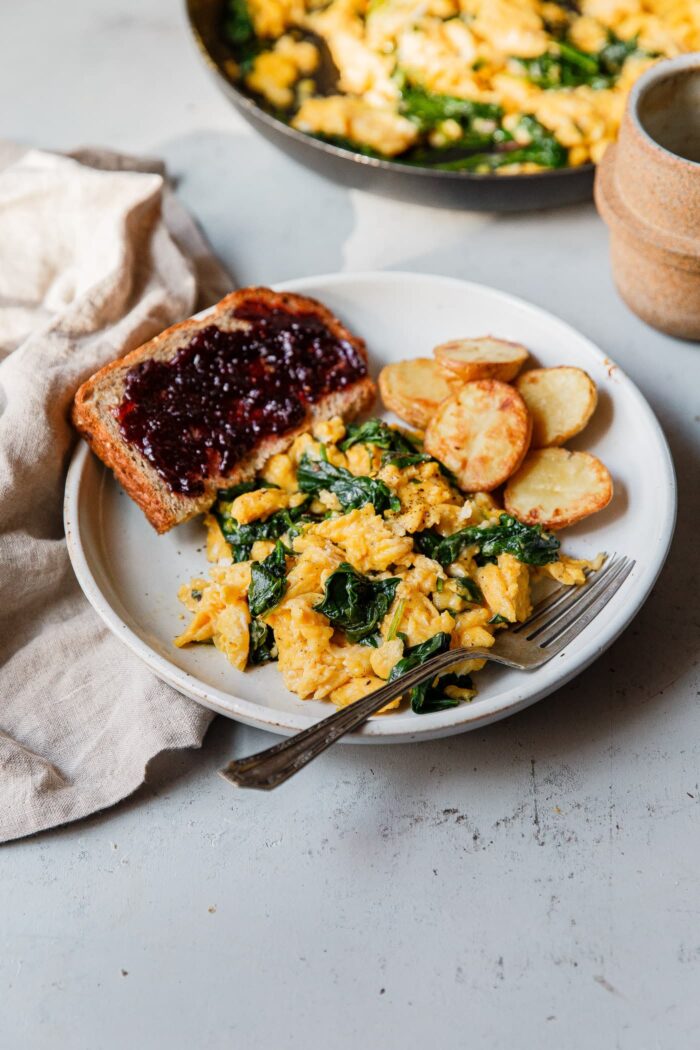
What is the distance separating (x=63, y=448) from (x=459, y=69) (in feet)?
8.47

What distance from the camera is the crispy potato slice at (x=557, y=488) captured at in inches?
121

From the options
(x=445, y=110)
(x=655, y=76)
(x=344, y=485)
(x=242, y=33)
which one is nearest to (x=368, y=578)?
(x=344, y=485)

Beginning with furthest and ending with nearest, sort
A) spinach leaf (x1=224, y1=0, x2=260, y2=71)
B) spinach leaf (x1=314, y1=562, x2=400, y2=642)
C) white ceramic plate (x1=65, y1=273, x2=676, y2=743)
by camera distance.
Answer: spinach leaf (x1=224, y1=0, x2=260, y2=71) → spinach leaf (x1=314, y1=562, x2=400, y2=642) → white ceramic plate (x1=65, y1=273, x2=676, y2=743)

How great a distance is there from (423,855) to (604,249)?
2.81 meters

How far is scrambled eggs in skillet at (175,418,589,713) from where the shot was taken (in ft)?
9.00

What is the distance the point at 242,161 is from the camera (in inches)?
190

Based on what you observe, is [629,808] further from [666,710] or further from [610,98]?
[610,98]

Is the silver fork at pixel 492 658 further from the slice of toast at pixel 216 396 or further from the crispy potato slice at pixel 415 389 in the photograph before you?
the slice of toast at pixel 216 396

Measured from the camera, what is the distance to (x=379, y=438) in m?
3.27

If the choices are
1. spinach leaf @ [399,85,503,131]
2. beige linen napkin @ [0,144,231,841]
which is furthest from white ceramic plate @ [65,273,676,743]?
spinach leaf @ [399,85,503,131]

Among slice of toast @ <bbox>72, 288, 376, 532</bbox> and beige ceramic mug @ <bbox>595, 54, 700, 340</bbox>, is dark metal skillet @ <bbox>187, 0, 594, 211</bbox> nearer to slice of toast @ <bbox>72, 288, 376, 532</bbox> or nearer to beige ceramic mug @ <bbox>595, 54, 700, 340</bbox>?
beige ceramic mug @ <bbox>595, 54, 700, 340</bbox>

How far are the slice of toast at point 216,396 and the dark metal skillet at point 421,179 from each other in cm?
73

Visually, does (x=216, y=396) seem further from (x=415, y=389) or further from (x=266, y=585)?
(x=266, y=585)

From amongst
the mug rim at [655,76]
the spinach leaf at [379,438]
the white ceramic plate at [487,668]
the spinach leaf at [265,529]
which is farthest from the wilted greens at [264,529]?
the mug rim at [655,76]
